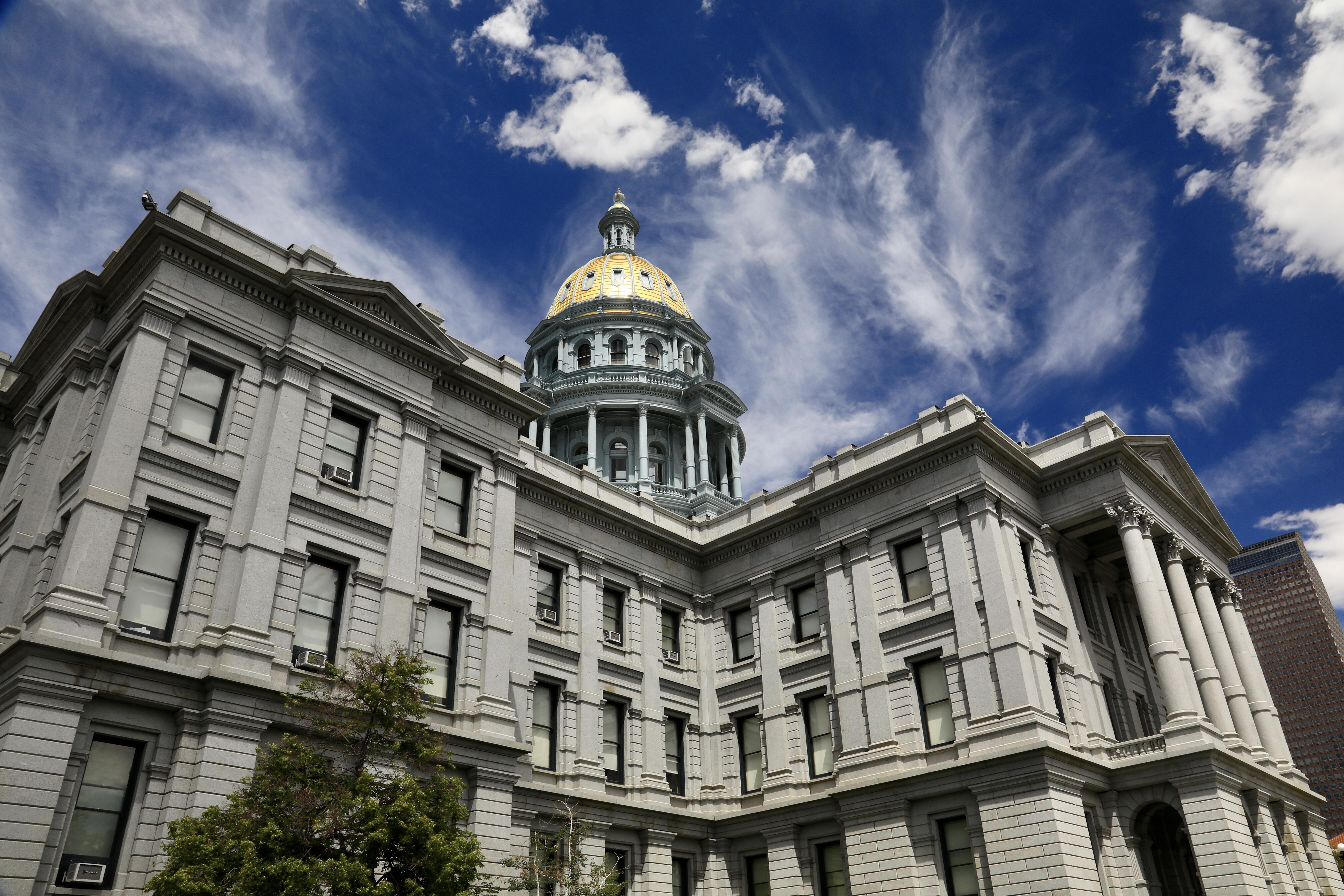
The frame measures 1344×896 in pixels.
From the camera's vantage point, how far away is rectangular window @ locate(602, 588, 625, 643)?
115 ft

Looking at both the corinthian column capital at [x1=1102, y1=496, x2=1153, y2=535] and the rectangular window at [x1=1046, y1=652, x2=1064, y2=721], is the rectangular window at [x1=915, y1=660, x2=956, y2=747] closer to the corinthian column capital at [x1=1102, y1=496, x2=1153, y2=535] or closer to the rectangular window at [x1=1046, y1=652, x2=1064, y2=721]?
the rectangular window at [x1=1046, y1=652, x2=1064, y2=721]

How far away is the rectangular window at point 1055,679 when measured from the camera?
29875mm

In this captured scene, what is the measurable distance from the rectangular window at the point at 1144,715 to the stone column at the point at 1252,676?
320cm

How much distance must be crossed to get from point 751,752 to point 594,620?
7437 mm

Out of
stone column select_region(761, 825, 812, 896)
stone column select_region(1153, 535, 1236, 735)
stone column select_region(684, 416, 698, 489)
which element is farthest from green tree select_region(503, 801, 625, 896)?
stone column select_region(684, 416, 698, 489)

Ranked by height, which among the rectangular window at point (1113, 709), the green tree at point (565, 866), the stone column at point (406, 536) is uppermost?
the stone column at point (406, 536)

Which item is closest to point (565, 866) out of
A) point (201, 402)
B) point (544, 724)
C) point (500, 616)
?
point (544, 724)

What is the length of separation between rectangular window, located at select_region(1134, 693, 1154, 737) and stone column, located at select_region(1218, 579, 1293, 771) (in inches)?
126

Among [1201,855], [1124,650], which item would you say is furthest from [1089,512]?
[1201,855]

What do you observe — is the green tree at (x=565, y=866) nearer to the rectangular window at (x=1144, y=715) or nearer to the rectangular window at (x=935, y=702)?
the rectangular window at (x=935, y=702)

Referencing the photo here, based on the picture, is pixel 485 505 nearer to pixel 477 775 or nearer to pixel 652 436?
pixel 477 775

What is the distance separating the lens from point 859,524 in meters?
34.4

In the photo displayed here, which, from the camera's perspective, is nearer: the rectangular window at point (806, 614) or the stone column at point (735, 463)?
the rectangular window at point (806, 614)

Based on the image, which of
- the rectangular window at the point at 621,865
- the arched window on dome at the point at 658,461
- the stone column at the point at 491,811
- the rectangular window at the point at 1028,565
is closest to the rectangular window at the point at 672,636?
the rectangular window at the point at 621,865
